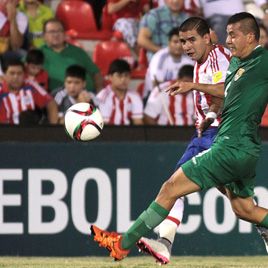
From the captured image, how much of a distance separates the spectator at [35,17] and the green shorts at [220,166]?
642 cm

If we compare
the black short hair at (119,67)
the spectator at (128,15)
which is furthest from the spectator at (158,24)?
the black short hair at (119,67)

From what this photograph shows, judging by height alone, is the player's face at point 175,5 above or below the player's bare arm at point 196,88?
above

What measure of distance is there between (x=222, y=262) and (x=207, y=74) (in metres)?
2.13

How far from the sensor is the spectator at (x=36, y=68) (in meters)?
13.4

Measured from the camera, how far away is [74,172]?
37.6 ft

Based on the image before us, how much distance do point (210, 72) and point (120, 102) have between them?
3.68 meters

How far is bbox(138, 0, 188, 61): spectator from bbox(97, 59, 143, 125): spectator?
5.07ft

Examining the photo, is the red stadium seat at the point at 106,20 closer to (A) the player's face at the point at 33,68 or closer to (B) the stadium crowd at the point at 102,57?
(B) the stadium crowd at the point at 102,57

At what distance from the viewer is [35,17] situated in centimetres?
1466

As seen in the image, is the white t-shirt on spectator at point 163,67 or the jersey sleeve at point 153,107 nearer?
the jersey sleeve at point 153,107

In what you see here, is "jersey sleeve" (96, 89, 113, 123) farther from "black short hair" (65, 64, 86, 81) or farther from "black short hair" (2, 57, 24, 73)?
"black short hair" (2, 57, 24, 73)

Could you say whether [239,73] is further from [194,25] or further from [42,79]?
[42,79]

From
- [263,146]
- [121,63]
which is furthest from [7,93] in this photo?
[263,146]

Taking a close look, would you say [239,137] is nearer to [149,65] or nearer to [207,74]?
[207,74]
